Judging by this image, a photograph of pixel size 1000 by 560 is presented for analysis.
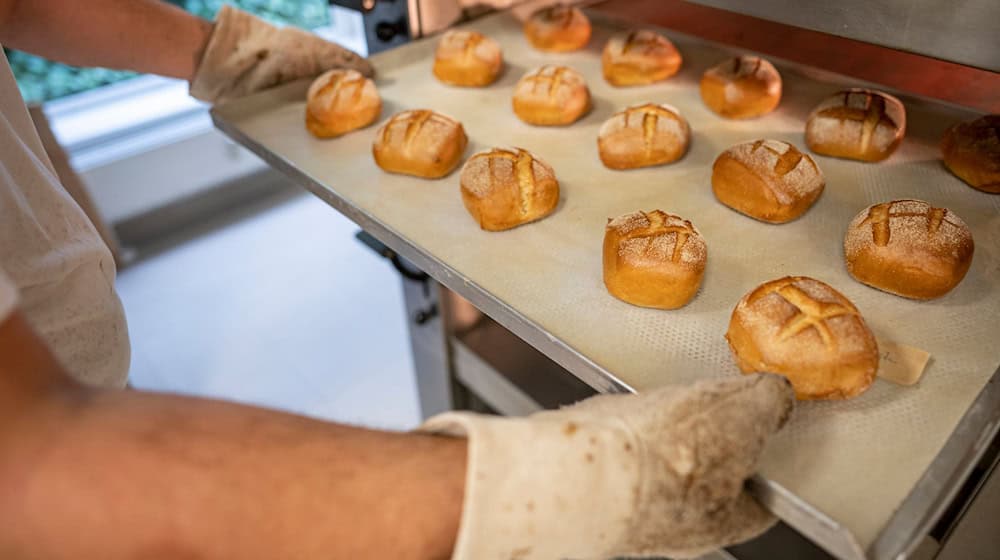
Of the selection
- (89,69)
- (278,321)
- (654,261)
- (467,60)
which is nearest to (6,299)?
(654,261)

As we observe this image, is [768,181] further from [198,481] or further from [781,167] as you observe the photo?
[198,481]

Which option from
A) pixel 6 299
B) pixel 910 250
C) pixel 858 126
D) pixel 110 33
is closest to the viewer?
pixel 6 299

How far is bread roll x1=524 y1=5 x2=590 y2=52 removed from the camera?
1.74 metres

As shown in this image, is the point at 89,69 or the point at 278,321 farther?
the point at 89,69

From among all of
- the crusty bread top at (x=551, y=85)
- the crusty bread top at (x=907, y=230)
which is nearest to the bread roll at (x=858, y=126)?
the crusty bread top at (x=907, y=230)

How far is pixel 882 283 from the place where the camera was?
3.40 feet

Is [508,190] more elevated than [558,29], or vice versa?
[558,29]

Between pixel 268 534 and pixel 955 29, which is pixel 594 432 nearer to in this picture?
pixel 268 534

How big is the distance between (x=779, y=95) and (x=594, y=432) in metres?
A: 1.06

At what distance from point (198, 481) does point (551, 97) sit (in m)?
1.11

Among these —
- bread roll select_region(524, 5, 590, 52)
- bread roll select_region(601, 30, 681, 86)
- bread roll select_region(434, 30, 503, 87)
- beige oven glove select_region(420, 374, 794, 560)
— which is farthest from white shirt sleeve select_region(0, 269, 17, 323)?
bread roll select_region(524, 5, 590, 52)

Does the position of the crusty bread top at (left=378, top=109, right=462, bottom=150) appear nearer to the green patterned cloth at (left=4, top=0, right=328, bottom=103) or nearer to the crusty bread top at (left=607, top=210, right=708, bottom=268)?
the crusty bread top at (left=607, top=210, right=708, bottom=268)

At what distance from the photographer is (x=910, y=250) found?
3.29ft

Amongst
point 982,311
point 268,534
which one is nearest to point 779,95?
point 982,311
